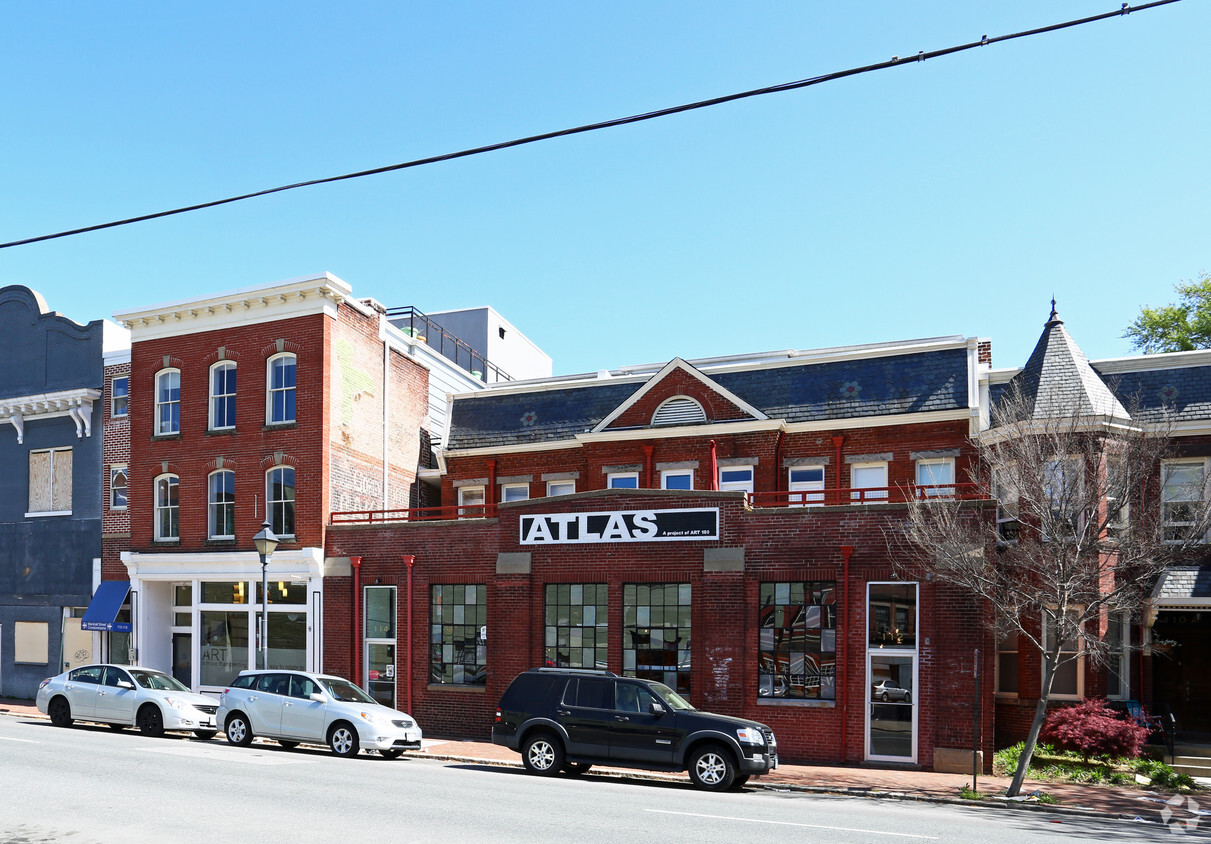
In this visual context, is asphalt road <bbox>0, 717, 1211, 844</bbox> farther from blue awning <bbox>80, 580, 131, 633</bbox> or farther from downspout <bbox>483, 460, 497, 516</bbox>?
downspout <bbox>483, 460, 497, 516</bbox>

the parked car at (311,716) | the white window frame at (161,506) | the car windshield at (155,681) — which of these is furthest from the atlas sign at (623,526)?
the white window frame at (161,506)

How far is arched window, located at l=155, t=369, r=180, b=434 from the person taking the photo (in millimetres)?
28141

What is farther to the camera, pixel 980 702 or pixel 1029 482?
pixel 980 702

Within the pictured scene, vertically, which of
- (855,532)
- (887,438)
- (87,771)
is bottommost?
(87,771)

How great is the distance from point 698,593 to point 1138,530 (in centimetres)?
835

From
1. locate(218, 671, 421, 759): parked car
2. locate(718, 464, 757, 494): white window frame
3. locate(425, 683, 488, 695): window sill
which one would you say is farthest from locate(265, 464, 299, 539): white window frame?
locate(718, 464, 757, 494): white window frame

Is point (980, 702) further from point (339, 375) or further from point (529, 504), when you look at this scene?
point (339, 375)

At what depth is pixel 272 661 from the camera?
26281 millimetres

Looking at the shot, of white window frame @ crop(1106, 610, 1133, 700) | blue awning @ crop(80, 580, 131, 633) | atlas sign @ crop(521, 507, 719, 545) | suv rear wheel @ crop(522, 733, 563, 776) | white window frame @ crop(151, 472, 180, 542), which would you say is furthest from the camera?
white window frame @ crop(151, 472, 180, 542)

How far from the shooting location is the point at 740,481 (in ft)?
84.6

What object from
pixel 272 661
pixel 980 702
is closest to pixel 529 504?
pixel 272 661

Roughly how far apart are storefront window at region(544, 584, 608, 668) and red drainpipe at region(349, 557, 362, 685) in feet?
16.6

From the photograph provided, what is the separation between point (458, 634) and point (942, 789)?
38.0 ft

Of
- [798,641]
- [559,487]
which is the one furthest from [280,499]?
[798,641]
